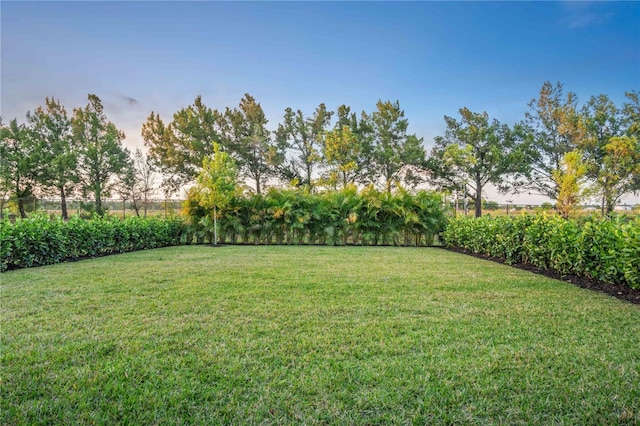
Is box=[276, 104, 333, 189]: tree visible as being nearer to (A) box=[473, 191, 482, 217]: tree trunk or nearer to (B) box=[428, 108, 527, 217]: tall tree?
(B) box=[428, 108, 527, 217]: tall tree

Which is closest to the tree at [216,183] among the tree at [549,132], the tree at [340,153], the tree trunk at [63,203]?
the tree at [340,153]

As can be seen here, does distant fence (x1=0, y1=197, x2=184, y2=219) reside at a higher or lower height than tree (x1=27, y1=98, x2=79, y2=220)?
lower

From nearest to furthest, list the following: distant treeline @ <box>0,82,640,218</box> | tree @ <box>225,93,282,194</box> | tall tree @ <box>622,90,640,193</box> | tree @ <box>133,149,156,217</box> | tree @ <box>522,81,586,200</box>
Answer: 1. distant treeline @ <box>0,82,640,218</box>
2. tall tree @ <box>622,90,640,193</box>
3. tree @ <box>225,93,282,194</box>
4. tree @ <box>522,81,586,200</box>
5. tree @ <box>133,149,156,217</box>

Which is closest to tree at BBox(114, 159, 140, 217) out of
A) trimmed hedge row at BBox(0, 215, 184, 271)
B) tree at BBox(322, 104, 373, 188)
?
tree at BBox(322, 104, 373, 188)

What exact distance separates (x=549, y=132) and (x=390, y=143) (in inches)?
443

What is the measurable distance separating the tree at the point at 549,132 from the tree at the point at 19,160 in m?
32.8

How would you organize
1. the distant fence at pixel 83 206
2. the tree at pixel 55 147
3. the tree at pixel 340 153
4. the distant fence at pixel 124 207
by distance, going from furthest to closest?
the tree at pixel 55 147 → the tree at pixel 340 153 → the distant fence at pixel 83 206 → the distant fence at pixel 124 207

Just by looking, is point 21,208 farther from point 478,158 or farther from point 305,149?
point 478,158

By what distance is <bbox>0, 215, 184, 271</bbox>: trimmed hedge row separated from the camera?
5238 mm

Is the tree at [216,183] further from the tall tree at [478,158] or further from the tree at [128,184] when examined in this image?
the tall tree at [478,158]

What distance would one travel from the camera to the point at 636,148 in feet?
62.0

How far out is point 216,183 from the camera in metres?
9.53

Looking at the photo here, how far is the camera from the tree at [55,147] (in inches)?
803

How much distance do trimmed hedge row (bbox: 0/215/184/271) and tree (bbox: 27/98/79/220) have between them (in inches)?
566
